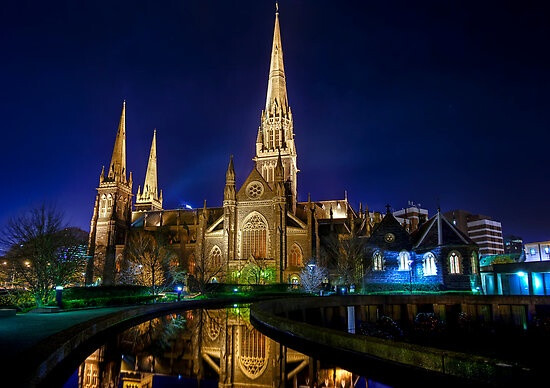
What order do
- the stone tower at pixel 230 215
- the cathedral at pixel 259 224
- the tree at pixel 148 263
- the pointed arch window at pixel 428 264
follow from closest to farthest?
the pointed arch window at pixel 428 264 < the tree at pixel 148 263 < the cathedral at pixel 259 224 < the stone tower at pixel 230 215

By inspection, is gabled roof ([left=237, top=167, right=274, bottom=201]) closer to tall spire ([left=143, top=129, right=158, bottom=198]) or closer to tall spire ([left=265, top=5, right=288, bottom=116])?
tall spire ([left=265, top=5, right=288, bottom=116])

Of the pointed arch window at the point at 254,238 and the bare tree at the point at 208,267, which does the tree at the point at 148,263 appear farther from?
the pointed arch window at the point at 254,238

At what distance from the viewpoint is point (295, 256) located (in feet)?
207

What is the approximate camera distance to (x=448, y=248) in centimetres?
4291

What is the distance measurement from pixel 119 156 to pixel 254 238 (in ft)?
136

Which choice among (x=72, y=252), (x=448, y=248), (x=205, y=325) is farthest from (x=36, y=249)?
(x=448, y=248)

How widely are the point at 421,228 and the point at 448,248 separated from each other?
5380 millimetres

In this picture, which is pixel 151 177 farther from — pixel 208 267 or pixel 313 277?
pixel 313 277

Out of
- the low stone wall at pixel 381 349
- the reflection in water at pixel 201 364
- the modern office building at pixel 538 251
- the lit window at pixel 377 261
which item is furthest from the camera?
the modern office building at pixel 538 251

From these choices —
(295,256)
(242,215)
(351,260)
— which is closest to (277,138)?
(242,215)

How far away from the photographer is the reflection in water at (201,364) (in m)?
10.0

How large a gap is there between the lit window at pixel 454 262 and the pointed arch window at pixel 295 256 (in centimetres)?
2400

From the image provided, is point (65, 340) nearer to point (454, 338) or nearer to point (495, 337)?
point (454, 338)

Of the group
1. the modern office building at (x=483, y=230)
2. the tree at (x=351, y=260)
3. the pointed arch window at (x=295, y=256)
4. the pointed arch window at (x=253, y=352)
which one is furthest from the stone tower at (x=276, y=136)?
the modern office building at (x=483, y=230)
